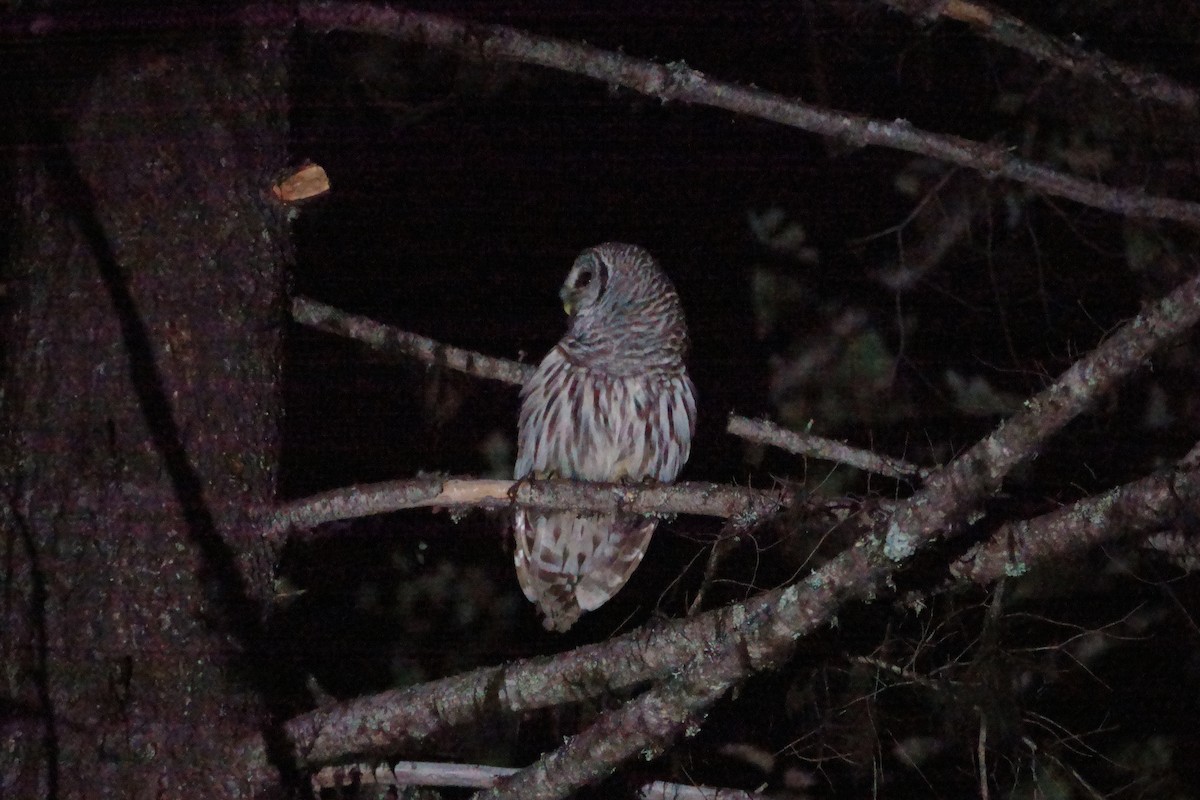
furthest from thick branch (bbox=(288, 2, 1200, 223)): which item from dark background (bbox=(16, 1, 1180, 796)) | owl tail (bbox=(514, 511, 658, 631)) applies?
owl tail (bbox=(514, 511, 658, 631))

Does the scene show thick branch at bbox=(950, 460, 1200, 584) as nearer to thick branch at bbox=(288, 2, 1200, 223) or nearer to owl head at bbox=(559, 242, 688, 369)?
thick branch at bbox=(288, 2, 1200, 223)

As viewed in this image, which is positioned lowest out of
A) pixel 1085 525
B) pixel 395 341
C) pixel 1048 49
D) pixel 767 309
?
pixel 767 309

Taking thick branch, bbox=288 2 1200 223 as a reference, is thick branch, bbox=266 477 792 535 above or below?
below

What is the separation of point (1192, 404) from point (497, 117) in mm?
3364

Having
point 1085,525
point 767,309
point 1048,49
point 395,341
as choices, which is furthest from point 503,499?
point 767,309

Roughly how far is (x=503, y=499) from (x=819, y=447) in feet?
3.50

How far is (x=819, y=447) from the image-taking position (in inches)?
146

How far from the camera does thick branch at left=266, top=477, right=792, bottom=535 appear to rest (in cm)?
308

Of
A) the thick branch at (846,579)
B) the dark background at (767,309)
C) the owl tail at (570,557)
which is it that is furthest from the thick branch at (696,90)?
the owl tail at (570,557)

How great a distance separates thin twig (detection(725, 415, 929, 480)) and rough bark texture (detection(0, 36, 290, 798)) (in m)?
1.55

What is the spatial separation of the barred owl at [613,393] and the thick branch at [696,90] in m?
1.20

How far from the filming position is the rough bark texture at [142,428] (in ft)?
9.18

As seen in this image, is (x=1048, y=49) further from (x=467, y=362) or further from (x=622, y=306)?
(x=467, y=362)

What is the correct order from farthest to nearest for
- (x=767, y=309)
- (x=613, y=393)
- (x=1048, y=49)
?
(x=767, y=309)
(x=613, y=393)
(x=1048, y=49)
